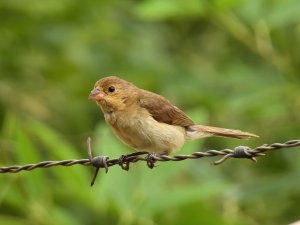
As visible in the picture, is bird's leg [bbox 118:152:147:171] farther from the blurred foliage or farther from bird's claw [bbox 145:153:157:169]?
the blurred foliage

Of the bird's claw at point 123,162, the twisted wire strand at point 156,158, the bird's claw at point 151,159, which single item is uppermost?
the bird's claw at point 151,159

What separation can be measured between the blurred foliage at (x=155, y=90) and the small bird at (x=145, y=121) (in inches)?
7.7

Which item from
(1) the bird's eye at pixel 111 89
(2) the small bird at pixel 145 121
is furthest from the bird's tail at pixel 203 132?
(1) the bird's eye at pixel 111 89

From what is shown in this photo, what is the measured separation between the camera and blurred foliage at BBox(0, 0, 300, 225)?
5.77 metres

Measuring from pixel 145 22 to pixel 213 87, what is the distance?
1.70 m

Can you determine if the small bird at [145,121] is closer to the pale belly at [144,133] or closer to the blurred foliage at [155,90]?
the pale belly at [144,133]

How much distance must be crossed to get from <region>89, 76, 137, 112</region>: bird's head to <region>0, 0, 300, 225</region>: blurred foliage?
364 mm

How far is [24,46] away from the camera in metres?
8.28

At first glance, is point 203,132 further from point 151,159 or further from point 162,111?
point 151,159

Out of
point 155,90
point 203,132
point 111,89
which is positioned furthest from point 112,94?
point 155,90

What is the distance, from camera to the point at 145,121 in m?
5.59

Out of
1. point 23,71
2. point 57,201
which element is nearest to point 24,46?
point 23,71

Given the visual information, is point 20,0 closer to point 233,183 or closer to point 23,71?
point 23,71

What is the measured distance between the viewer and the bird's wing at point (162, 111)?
19.0ft
